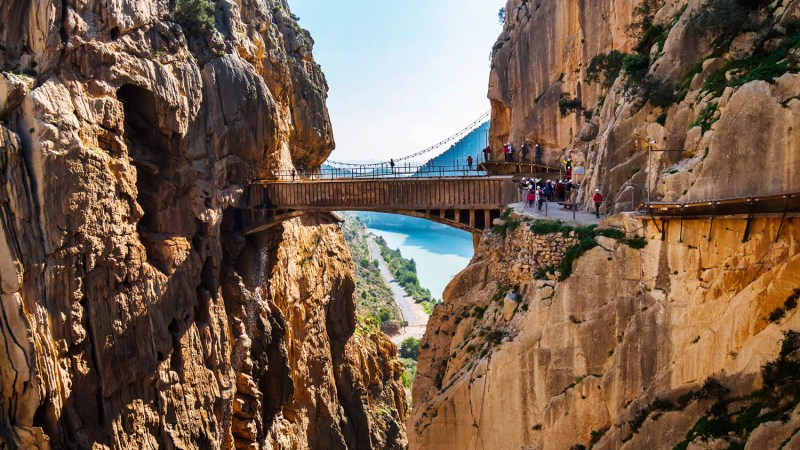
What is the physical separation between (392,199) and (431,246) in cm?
13370

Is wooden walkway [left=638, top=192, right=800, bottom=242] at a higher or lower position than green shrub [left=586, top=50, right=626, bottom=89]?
lower

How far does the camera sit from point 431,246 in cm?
16362

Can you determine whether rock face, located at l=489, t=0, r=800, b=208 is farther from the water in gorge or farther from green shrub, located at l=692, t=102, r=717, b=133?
the water in gorge

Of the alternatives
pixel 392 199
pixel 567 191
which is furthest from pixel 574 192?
pixel 392 199

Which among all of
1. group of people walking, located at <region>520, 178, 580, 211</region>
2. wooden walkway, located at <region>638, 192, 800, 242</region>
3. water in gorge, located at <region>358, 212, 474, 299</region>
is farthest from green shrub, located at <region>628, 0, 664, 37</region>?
water in gorge, located at <region>358, 212, 474, 299</region>

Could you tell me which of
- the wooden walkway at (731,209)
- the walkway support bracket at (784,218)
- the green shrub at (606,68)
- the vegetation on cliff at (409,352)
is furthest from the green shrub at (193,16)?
the vegetation on cliff at (409,352)

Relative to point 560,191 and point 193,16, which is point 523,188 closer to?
point 560,191

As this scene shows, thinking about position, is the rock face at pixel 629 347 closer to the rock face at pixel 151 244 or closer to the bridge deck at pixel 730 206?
the bridge deck at pixel 730 206

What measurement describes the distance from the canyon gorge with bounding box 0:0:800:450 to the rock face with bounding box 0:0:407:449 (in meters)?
0.10

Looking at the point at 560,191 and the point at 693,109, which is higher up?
the point at 693,109

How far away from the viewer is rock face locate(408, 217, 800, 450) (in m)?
13.0

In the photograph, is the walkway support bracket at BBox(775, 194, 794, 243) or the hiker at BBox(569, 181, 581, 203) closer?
the walkway support bracket at BBox(775, 194, 794, 243)

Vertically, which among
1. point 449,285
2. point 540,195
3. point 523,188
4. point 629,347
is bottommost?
point 629,347

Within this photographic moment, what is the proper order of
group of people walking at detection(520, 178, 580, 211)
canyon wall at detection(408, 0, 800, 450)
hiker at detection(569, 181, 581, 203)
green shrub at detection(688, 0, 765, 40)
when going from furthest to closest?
hiker at detection(569, 181, 581, 203) → group of people walking at detection(520, 178, 580, 211) → green shrub at detection(688, 0, 765, 40) → canyon wall at detection(408, 0, 800, 450)
